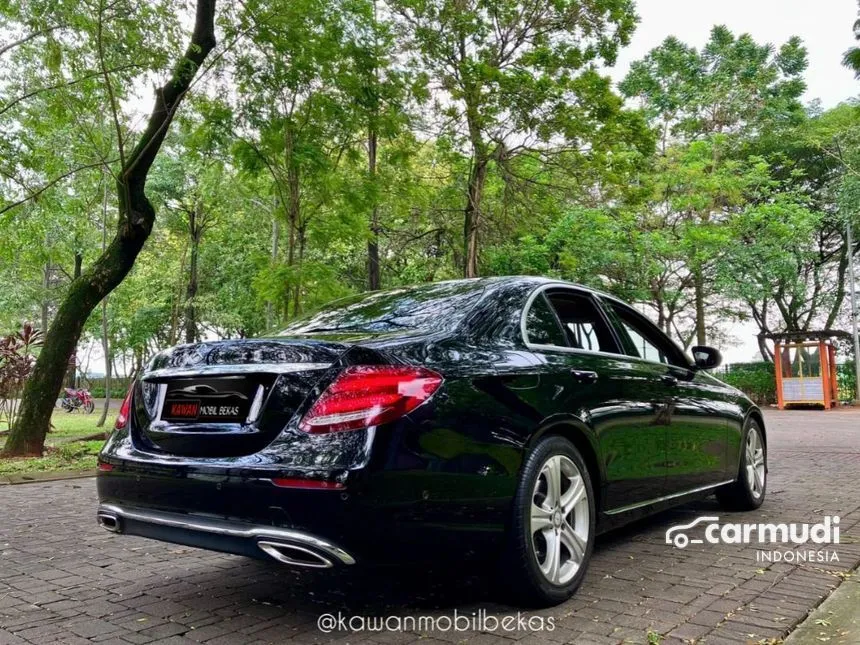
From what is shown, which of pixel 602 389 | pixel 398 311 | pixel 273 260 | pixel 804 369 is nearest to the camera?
pixel 398 311

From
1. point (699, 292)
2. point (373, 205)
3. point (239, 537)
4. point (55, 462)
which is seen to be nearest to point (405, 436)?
point (239, 537)

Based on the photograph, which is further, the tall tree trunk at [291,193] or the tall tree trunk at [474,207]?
the tall tree trunk at [474,207]

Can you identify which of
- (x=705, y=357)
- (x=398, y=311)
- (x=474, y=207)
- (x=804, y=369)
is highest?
(x=474, y=207)

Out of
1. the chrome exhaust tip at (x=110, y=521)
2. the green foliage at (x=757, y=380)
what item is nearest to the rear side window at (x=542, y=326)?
the chrome exhaust tip at (x=110, y=521)

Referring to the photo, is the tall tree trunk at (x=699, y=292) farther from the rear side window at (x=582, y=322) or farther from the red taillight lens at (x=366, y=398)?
the red taillight lens at (x=366, y=398)

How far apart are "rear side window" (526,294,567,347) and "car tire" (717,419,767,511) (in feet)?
7.93

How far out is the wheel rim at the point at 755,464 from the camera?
216 inches

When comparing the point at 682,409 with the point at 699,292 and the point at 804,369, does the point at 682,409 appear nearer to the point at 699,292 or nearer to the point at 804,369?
the point at 699,292

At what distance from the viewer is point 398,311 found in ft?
12.0

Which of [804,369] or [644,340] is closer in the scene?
[644,340]

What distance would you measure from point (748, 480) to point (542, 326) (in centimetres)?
272

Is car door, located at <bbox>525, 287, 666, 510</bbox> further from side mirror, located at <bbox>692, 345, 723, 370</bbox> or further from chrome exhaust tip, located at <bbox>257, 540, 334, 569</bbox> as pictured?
chrome exhaust tip, located at <bbox>257, 540, 334, 569</bbox>

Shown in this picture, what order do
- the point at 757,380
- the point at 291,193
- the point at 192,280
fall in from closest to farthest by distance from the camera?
the point at 291,193, the point at 757,380, the point at 192,280

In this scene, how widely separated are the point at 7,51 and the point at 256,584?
9928 millimetres
